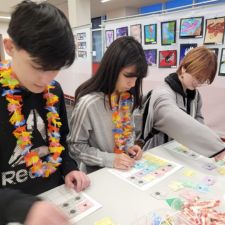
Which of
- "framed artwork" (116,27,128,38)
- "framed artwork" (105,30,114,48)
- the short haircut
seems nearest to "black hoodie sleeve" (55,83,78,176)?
the short haircut

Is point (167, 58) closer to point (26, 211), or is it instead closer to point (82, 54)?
point (82, 54)

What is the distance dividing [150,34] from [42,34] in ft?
7.31

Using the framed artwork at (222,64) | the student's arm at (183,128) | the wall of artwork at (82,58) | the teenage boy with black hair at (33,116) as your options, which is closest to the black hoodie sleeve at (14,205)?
the teenage boy with black hair at (33,116)

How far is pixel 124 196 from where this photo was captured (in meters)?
0.90

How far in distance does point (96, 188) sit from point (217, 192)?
479 mm

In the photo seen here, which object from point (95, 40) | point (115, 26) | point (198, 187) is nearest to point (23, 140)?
point (198, 187)

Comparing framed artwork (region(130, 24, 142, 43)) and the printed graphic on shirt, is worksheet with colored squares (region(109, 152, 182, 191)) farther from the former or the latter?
framed artwork (region(130, 24, 142, 43))

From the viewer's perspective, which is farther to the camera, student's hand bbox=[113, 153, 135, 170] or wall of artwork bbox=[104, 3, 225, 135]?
wall of artwork bbox=[104, 3, 225, 135]

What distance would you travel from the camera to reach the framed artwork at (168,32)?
8.07 ft

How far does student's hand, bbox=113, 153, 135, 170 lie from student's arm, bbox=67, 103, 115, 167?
34mm

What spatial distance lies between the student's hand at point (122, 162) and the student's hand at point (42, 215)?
0.56 m

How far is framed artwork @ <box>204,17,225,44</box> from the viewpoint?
2.12 m

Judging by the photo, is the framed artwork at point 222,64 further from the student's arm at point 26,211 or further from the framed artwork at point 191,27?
the student's arm at point 26,211

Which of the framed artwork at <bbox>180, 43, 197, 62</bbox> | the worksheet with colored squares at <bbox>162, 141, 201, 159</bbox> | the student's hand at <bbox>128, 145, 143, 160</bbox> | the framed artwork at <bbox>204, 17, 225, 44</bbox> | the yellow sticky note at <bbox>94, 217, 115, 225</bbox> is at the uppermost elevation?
the framed artwork at <bbox>204, 17, 225, 44</bbox>
